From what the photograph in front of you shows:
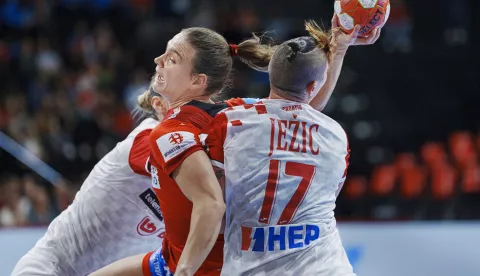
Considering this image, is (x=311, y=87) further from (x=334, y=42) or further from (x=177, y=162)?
(x=177, y=162)

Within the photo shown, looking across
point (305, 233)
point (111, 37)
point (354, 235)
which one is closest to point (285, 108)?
point (305, 233)

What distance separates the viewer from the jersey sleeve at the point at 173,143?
9.78 ft

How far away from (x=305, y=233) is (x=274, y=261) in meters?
0.16

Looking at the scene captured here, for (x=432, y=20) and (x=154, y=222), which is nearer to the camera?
(x=154, y=222)

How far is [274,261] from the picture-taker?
308cm

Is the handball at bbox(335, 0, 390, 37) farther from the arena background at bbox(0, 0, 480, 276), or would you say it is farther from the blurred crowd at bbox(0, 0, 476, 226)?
the blurred crowd at bbox(0, 0, 476, 226)

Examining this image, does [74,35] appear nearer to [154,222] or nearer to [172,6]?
[172,6]

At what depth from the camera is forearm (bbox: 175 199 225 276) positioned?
2.90 metres

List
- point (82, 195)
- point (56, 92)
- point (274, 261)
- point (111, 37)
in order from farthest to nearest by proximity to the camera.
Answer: point (111, 37) → point (56, 92) → point (82, 195) → point (274, 261)

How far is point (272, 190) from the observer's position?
Result: 3.07 metres

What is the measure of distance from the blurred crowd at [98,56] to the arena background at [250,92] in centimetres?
2

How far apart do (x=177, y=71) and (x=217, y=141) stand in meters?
0.41

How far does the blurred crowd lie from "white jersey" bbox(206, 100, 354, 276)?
6402 millimetres

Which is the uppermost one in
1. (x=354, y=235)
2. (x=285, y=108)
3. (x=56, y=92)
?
(x=285, y=108)
